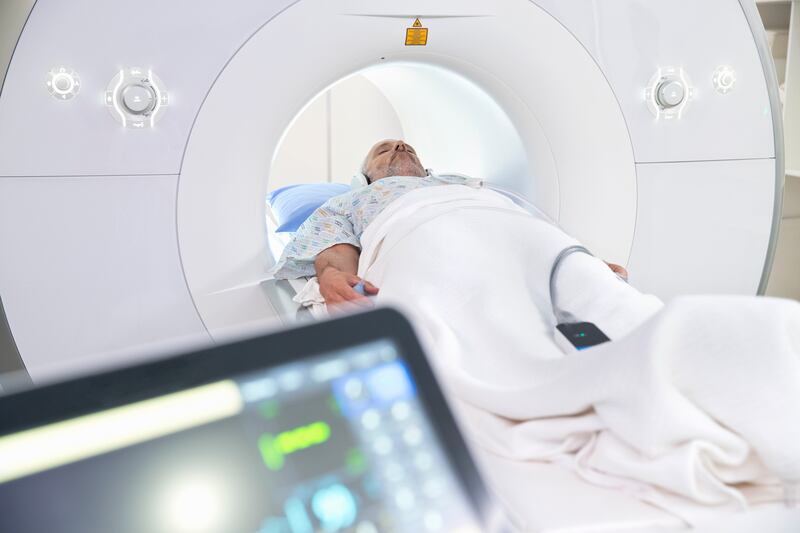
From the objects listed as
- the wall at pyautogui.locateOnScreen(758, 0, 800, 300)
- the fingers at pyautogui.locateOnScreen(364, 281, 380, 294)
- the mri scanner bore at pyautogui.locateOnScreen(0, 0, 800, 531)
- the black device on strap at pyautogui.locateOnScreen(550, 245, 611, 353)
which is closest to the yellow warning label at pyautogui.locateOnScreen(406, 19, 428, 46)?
the mri scanner bore at pyautogui.locateOnScreen(0, 0, 800, 531)

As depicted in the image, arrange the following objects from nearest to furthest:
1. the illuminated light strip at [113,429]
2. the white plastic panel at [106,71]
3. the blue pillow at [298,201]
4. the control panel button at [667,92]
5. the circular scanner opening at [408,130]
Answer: the illuminated light strip at [113,429]
the white plastic panel at [106,71]
the control panel button at [667,92]
the circular scanner opening at [408,130]
the blue pillow at [298,201]

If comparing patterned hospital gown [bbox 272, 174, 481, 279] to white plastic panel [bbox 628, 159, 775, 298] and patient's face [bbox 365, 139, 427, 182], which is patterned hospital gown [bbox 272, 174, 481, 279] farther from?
white plastic panel [bbox 628, 159, 775, 298]

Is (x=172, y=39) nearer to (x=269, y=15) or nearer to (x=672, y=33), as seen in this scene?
(x=269, y=15)

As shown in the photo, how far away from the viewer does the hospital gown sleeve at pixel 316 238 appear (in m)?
1.68

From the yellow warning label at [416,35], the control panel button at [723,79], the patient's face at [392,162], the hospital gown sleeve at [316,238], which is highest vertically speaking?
the yellow warning label at [416,35]

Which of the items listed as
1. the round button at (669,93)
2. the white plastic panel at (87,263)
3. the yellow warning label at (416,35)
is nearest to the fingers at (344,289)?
the white plastic panel at (87,263)

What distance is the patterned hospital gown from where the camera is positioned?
1.69 m

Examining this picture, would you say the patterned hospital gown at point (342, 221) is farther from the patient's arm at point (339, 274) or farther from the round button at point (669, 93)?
the round button at point (669, 93)

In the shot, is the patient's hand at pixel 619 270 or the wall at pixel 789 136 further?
the wall at pixel 789 136

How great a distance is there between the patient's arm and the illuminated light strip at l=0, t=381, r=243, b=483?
33.9 inches

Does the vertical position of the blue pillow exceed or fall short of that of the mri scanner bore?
it falls short

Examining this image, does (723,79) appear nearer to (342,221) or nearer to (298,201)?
(342,221)

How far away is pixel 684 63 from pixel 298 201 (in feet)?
4.03

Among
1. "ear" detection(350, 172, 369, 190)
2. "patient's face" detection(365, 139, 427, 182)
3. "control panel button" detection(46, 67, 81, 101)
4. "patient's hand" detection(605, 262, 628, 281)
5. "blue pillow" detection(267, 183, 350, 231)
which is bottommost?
"patient's hand" detection(605, 262, 628, 281)
